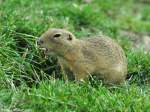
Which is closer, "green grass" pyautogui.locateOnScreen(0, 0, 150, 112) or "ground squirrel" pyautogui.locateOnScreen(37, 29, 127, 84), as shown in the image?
"green grass" pyautogui.locateOnScreen(0, 0, 150, 112)

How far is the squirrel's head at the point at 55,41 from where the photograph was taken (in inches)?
300

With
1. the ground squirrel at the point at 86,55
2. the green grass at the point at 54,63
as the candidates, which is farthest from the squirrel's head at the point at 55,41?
the green grass at the point at 54,63

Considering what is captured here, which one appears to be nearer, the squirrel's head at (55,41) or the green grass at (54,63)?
the green grass at (54,63)

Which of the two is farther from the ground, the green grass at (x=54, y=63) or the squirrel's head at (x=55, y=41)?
the squirrel's head at (x=55, y=41)

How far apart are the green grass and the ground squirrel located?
245 millimetres

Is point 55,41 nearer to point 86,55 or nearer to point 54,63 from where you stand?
point 86,55

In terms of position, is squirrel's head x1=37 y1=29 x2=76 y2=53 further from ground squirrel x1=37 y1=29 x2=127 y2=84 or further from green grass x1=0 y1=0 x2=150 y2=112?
green grass x1=0 y1=0 x2=150 y2=112

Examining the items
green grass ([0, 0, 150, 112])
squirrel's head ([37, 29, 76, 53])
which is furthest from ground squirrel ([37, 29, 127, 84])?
green grass ([0, 0, 150, 112])

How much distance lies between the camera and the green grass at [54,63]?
21.3ft

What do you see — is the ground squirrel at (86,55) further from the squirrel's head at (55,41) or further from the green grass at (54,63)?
the green grass at (54,63)

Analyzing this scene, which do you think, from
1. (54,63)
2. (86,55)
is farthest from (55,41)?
(54,63)

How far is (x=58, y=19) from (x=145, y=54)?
1677 millimetres

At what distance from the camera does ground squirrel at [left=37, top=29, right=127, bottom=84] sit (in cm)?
764

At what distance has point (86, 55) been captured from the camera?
308 inches
